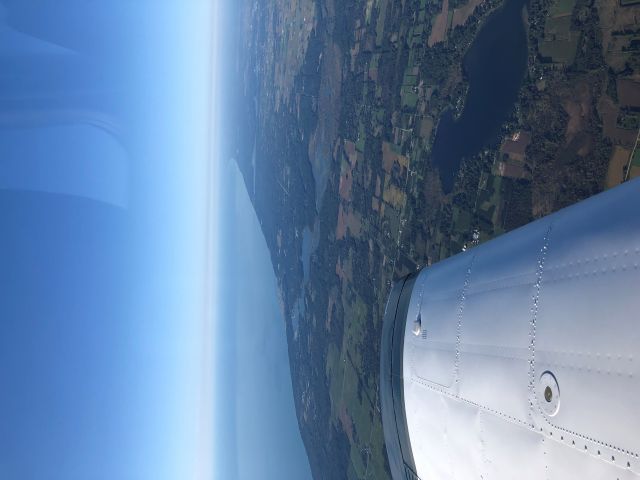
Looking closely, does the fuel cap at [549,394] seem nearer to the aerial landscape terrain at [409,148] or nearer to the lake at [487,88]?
the aerial landscape terrain at [409,148]

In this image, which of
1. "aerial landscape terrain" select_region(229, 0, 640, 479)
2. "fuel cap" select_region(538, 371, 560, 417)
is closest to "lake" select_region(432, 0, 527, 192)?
"aerial landscape terrain" select_region(229, 0, 640, 479)

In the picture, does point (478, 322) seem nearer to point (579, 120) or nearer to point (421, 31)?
point (579, 120)

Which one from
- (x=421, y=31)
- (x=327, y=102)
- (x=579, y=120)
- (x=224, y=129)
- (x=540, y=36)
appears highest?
(x=224, y=129)

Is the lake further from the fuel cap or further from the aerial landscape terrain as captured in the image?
the fuel cap

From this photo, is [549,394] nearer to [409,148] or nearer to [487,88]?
[487,88]

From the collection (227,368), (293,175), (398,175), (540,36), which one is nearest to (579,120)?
(540,36)

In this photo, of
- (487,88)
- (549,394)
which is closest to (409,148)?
(487,88)
